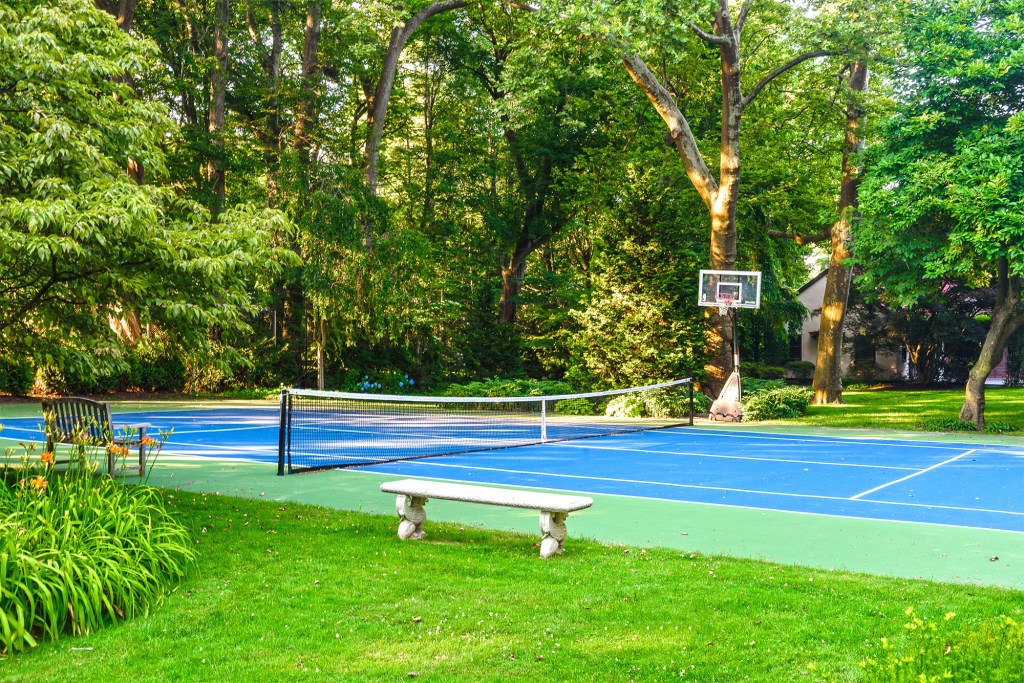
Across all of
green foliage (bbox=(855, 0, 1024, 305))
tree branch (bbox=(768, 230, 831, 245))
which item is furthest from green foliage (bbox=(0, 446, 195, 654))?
tree branch (bbox=(768, 230, 831, 245))

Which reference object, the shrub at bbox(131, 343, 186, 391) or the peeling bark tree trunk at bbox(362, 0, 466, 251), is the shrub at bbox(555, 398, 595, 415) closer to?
the peeling bark tree trunk at bbox(362, 0, 466, 251)

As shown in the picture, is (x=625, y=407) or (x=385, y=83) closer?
(x=625, y=407)

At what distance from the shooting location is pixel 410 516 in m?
8.16

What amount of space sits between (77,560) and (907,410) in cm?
2391

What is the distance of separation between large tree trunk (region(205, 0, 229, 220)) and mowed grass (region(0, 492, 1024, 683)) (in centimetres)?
2355

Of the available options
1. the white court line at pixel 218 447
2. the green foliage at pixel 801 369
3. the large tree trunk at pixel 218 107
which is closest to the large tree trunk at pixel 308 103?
the large tree trunk at pixel 218 107

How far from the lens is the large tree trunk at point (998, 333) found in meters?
19.9

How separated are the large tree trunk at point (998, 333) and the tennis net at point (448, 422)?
6058 mm

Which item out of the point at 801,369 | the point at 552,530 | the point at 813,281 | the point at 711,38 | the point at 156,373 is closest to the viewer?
the point at 552,530

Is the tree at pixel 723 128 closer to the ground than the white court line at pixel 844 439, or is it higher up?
higher up

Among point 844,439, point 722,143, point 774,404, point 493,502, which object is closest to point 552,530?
point 493,502

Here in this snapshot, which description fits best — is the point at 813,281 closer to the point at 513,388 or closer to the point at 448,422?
the point at 513,388

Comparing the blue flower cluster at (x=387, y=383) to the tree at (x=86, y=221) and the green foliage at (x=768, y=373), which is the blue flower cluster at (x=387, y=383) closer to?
the green foliage at (x=768, y=373)

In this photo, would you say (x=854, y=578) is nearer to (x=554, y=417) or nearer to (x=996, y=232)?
(x=996, y=232)
